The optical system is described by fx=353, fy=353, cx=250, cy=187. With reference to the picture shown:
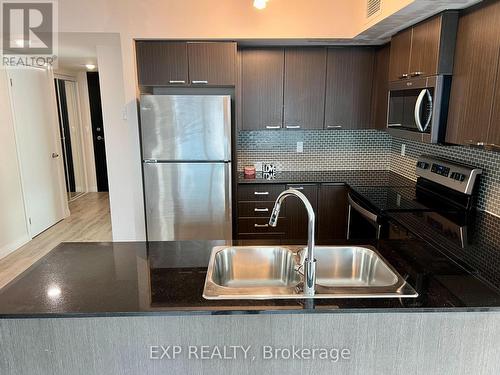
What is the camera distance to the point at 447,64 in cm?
209

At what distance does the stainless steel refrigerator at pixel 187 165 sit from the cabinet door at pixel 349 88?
105 centimetres

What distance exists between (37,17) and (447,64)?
3.06 metres

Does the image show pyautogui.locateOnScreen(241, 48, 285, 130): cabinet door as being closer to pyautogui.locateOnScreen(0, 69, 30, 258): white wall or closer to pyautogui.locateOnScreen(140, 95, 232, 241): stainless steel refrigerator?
pyautogui.locateOnScreen(140, 95, 232, 241): stainless steel refrigerator

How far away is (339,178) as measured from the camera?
11.1ft

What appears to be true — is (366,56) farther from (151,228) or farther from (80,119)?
(80,119)

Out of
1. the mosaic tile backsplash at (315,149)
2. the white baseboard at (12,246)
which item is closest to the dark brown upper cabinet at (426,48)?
the mosaic tile backsplash at (315,149)

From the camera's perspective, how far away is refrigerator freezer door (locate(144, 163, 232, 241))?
3031 millimetres

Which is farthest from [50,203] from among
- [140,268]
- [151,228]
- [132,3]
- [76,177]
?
[140,268]

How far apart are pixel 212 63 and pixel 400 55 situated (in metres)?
1.50

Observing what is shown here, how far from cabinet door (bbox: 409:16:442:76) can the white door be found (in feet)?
13.5

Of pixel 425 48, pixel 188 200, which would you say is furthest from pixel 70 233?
pixel 425 48

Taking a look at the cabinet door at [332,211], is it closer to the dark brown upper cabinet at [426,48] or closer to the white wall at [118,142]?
the dark brown upper cabinet at [426,48]

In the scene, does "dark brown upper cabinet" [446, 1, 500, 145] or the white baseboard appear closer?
"dark brown upper cabinet" [446, 1, 500, 145]

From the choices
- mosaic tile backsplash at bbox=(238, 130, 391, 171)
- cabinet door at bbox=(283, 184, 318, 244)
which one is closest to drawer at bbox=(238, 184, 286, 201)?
cabinet door at bbox=(283, 184, 318, 244)
